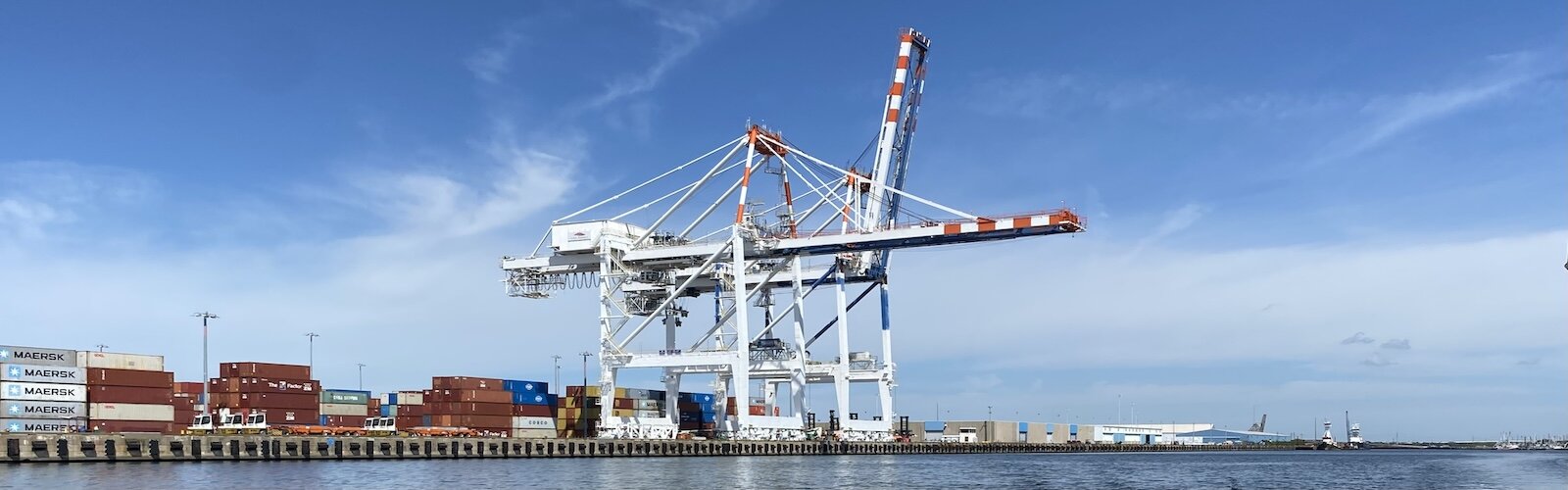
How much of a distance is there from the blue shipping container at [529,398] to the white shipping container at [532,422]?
2.50 feet

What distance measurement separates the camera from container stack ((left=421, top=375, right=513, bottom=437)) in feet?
205

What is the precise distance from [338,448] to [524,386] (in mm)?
16075

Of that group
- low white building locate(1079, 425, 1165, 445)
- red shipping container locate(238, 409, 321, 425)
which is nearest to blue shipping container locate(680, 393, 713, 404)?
red shipping container locate(238, 409, 321, 425)

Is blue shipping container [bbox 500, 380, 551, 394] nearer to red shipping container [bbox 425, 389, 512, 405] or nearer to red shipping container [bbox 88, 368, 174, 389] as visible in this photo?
red shipping container [bbox 425, 389, 512, 405]

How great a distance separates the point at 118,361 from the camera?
49.0 meters

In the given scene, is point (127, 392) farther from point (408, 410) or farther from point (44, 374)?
point (408, 410)

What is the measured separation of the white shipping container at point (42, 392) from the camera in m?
45.7

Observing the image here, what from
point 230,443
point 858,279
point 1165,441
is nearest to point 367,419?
point 230,443

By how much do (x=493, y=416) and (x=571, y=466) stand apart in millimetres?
15383

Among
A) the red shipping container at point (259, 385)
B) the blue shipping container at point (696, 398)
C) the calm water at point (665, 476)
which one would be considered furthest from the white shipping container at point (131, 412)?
the blue shipping container at point (696, 398)

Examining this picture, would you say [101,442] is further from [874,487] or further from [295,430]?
[874,487]

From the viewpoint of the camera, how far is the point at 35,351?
4675 cm

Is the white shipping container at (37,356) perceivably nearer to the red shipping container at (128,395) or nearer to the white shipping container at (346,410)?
the red shipping container at (128,395)

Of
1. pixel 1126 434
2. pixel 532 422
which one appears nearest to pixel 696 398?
pixel 532 422
